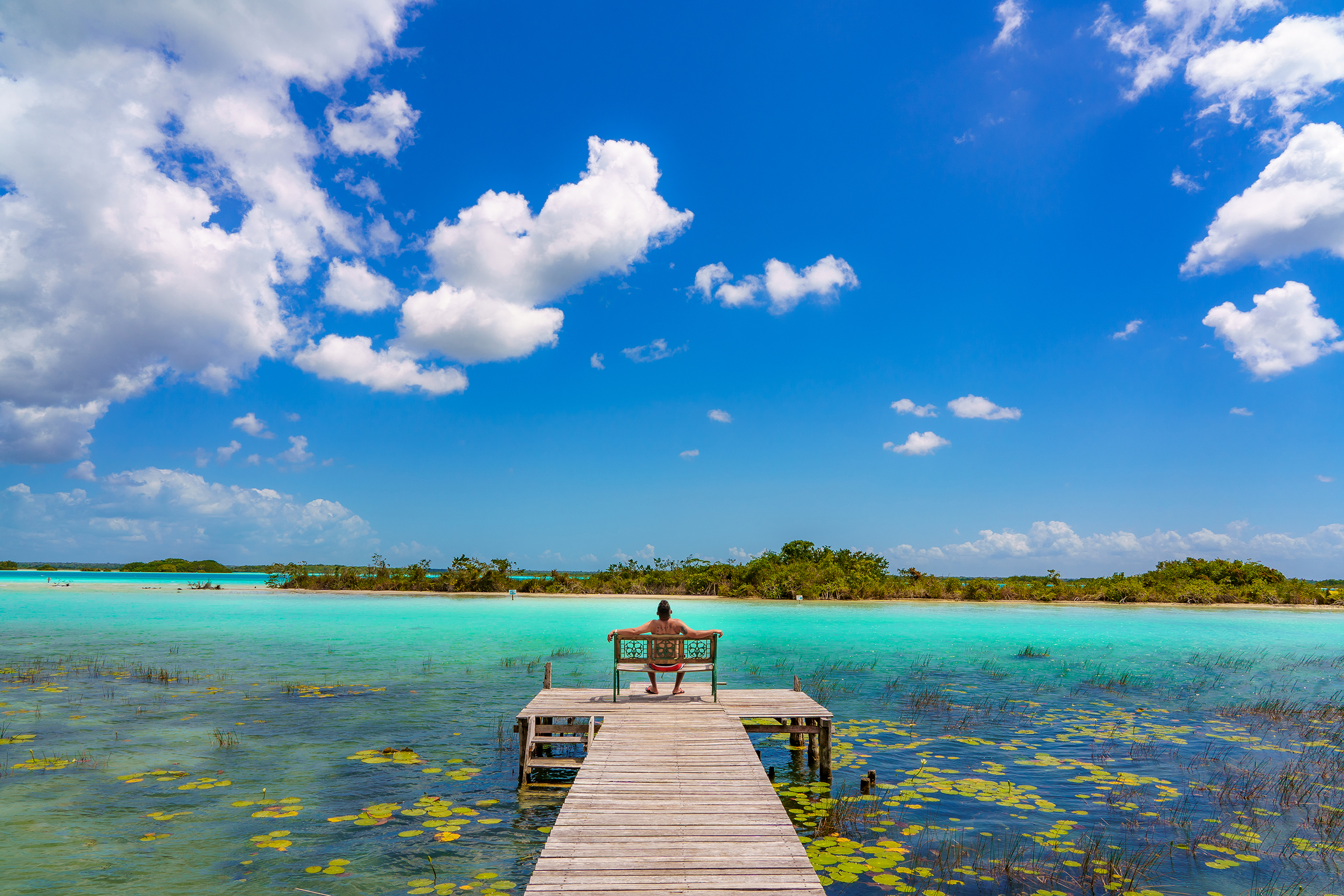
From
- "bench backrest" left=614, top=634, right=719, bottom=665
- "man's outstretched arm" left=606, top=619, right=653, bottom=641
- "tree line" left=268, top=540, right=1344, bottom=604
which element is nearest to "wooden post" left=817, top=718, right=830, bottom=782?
"bench backrest" left=614, top=634, right=719, bottom=665

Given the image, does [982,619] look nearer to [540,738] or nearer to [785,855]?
[540,738]

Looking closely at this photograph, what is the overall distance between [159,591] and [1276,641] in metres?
109

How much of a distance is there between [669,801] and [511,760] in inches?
282

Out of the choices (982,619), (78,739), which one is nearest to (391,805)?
(78,739)

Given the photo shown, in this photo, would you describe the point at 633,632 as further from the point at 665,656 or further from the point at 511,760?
the point at 511,760

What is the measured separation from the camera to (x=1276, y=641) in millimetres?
42000

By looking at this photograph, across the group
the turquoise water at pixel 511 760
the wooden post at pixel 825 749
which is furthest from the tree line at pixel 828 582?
the wooden post at pixel 825 749

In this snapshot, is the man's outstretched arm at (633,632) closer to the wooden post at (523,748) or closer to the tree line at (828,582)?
the wooden post at (523,748)

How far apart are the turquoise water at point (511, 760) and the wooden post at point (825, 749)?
0.34 m

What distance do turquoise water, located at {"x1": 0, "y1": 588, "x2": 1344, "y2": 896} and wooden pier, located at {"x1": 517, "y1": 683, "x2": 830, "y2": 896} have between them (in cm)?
139

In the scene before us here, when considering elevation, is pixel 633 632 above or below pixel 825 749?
above

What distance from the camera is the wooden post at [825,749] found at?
13496 millimetres

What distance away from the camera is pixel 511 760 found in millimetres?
14383


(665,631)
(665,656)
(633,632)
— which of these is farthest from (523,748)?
(665,631)
